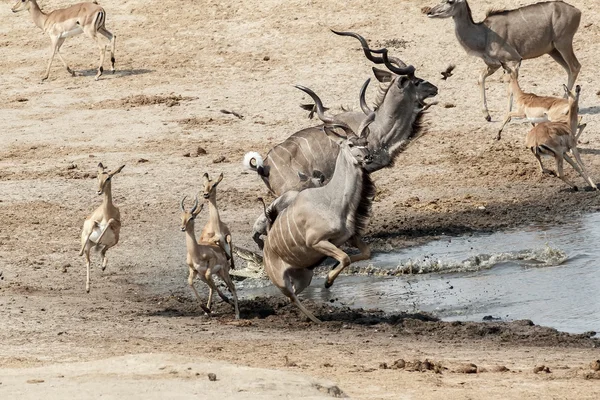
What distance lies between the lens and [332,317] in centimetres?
882

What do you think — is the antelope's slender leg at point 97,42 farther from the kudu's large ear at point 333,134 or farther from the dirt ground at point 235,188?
the kudu's large ear at point 333,134

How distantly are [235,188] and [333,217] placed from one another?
4.57 metres

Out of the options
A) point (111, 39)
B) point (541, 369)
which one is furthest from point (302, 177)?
point (111, 39)

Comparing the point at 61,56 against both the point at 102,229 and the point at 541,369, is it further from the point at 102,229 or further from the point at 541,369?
the point at 541,369

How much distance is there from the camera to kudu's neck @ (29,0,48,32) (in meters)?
17.8

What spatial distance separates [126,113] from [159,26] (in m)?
3.06

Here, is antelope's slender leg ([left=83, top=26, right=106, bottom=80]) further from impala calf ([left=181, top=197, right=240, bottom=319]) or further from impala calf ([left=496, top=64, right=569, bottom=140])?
impala calf ([left=181, top=197, right=240, bottom=319])

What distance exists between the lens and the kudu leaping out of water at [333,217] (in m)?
8.20

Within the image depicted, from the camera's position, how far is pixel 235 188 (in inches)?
502

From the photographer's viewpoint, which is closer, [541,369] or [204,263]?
[541,369]

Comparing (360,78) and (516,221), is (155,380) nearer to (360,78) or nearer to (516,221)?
(516,221)

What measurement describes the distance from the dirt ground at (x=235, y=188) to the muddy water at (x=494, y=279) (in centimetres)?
40

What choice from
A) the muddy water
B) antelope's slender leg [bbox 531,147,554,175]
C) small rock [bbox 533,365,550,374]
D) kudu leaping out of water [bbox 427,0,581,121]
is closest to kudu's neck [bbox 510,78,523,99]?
kudu leaping out of water [bbox 427,0,581,121]

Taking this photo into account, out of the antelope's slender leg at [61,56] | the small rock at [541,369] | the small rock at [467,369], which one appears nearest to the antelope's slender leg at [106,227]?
the small rock at [467,369]
